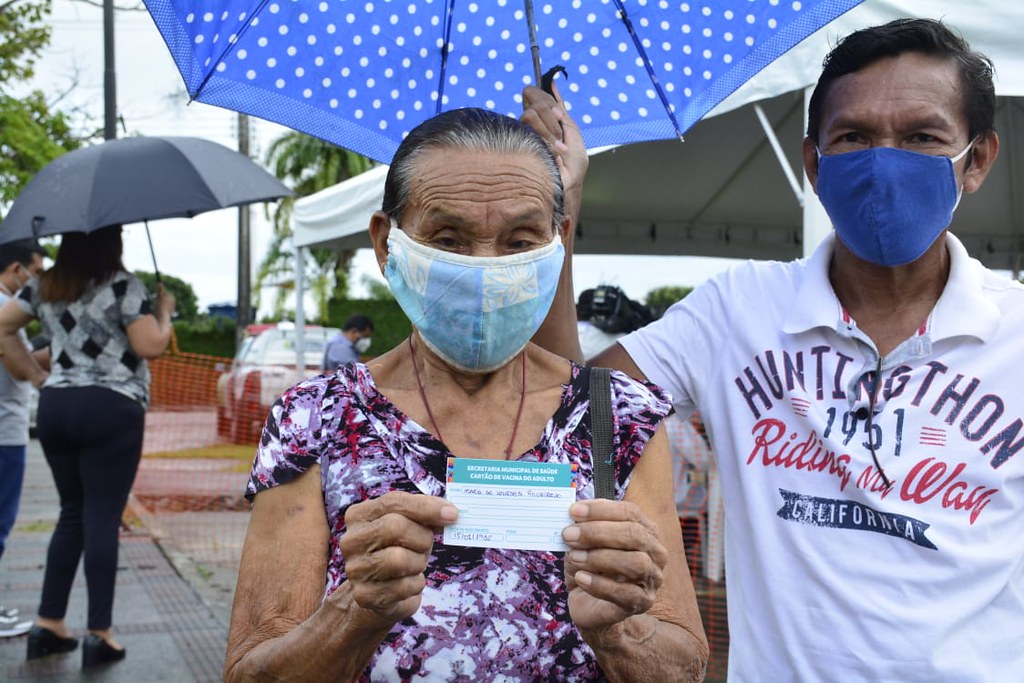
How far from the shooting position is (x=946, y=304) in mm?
2156

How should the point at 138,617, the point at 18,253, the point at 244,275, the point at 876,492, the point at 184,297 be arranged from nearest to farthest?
the point at 876,492
the point at 18,253
the point at 138,617
the point at 244,275
the point at 184,297

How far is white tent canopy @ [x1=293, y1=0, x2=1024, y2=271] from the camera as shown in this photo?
13.4 feet

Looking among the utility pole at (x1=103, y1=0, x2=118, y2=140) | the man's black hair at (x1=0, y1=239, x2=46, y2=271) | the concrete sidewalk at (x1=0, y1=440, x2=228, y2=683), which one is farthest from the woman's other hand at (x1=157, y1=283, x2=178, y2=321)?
the utility pole at (x1=103, y1=0, x2=118, y2=140)

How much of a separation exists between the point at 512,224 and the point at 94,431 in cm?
390

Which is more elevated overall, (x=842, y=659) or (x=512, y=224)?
(x=512, y=224)

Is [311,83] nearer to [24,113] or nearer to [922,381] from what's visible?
[922,381]

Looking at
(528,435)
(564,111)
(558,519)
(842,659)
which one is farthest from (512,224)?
(842,659)

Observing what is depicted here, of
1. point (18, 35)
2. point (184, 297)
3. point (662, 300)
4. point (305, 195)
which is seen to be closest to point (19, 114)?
point (18, 35)

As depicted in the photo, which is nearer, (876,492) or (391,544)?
(391,544)

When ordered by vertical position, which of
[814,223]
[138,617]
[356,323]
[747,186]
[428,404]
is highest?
[747,186]

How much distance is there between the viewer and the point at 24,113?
17.0 m

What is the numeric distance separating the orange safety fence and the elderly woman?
470 cm

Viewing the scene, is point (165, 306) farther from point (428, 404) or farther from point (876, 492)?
point (876, 492)

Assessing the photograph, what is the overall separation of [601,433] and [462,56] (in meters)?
1.25
